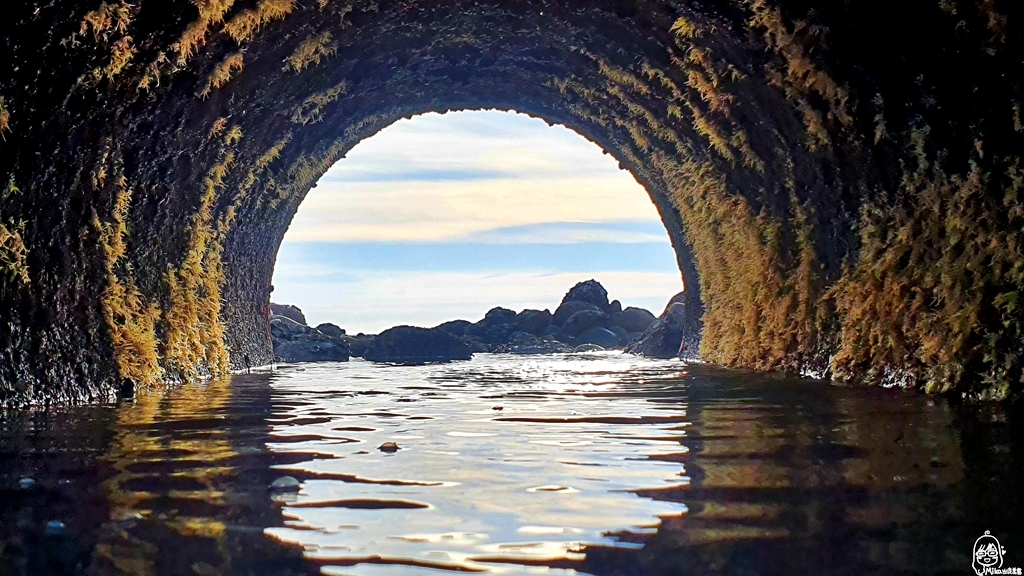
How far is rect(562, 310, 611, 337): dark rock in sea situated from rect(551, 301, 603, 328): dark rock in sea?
2.89 feet

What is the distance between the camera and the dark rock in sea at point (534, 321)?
4275cm

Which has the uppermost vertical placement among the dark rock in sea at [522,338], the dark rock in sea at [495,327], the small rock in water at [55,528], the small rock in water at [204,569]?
the dark rock in sea at [495,327]

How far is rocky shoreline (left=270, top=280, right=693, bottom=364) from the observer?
86.1 feet

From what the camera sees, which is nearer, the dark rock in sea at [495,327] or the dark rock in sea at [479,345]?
the dark rock in sea at [479,345]

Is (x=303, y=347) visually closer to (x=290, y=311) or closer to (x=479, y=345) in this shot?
(x=290, y=311)

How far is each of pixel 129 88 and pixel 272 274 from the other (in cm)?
1065

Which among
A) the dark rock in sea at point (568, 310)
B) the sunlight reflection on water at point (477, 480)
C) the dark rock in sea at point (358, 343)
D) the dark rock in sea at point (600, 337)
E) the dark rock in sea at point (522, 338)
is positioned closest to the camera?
the sunlight reflection on water at point (477, 480)

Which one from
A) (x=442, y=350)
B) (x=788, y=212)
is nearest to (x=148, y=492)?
(x=788, y=212)

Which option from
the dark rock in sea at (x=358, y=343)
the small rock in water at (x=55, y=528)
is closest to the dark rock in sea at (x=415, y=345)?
the dark rock in sea at (x=358, y=343)

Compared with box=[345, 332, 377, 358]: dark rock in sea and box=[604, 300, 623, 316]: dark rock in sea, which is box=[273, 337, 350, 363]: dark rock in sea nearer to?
box=[345, 332, 377, 358]: dark rock in sea

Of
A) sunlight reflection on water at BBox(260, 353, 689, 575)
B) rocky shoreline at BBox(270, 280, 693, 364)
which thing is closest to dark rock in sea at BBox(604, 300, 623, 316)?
rocky shoreline at BBox(270, 280, 693, 364)

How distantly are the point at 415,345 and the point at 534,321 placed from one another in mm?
14278

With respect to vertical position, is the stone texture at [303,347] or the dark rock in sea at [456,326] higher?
the dark rock in sea at [456,326]

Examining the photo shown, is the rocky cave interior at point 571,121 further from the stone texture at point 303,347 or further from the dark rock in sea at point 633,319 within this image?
the dark rock in sea at point 633,319
